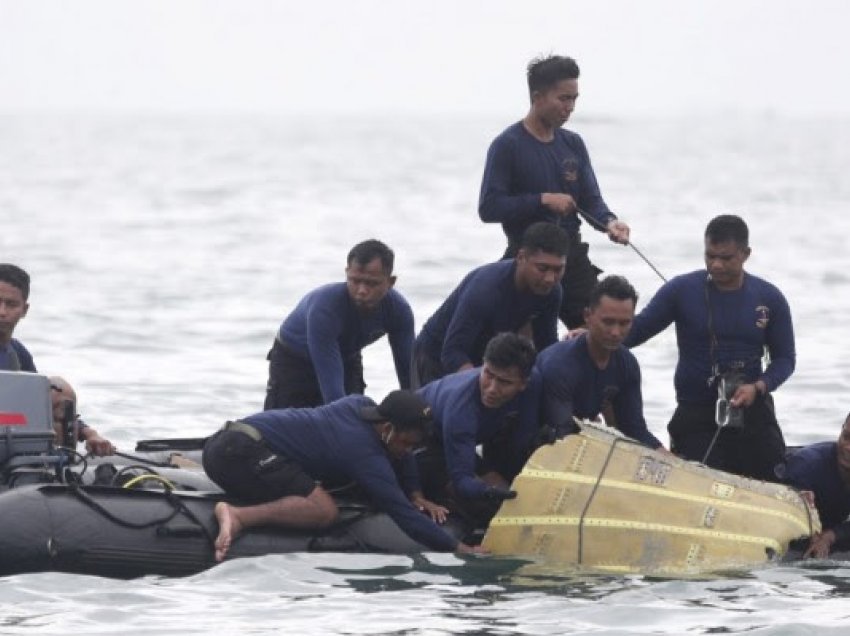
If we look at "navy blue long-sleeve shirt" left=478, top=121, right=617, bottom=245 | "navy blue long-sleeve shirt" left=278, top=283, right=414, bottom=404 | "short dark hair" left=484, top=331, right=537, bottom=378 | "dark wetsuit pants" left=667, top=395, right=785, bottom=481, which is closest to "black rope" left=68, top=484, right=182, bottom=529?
"navy blue long-sleeve shirt" left=278, top=283, right=414, bottom=404

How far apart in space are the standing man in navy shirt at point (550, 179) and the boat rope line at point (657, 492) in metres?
1.73

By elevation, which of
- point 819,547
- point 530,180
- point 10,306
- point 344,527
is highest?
point 530,180

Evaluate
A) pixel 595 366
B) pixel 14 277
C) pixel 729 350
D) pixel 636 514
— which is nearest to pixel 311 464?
pixel 595 366

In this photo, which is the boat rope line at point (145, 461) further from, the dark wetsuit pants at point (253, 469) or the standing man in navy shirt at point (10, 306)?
the dark wetsuit pants at point (253, 469)

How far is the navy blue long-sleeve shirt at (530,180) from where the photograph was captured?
626 inches

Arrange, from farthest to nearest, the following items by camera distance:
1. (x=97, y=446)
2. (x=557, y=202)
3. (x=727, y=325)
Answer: (x=97, y=446) < (x=557, y=202) < (x=727, y=325)

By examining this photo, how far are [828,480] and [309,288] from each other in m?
28.0

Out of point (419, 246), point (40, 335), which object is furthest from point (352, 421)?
point (419, 246)

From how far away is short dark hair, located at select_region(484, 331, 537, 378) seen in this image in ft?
46.4

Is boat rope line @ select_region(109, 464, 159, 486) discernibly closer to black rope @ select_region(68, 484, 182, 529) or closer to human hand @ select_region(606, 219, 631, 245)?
black rope @ select_region(68, 484, 182, 529)

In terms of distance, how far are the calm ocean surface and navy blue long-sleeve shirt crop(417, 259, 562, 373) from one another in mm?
1429

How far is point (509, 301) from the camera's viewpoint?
15367 millimetres

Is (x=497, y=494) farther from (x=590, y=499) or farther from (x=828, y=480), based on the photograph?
(x=828, y=480)

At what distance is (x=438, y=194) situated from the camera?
8200 cm
